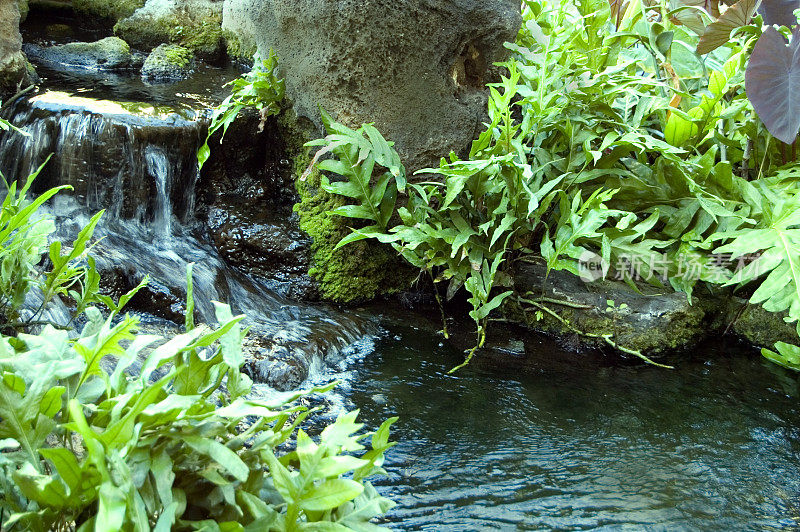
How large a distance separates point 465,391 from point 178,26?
17.1 ft

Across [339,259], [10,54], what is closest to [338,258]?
[339,259]

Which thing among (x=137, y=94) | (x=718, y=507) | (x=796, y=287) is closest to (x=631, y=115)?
(x=796, y=287)

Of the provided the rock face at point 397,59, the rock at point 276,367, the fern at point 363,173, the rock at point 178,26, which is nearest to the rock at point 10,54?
the rock at point 178,26

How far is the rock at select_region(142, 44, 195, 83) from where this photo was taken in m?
6.17

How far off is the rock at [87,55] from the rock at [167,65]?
24 centimetres

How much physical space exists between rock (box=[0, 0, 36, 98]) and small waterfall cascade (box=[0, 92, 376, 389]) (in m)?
0.41

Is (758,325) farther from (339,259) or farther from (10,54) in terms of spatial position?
(10,54)

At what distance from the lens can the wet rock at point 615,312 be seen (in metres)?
3.90

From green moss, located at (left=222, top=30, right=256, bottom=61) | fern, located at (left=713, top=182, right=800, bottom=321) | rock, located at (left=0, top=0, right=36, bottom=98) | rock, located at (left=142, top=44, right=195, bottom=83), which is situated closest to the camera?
fern, located at (left=713, top=182, right=800, bottom=321)

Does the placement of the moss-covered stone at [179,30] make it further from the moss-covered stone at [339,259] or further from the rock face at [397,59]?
the moss-covered stone at [339,259]

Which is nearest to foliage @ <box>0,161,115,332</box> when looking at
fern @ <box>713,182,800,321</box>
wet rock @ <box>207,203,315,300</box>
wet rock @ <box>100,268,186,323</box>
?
wet rock @ <box>100,268,186,323</box>

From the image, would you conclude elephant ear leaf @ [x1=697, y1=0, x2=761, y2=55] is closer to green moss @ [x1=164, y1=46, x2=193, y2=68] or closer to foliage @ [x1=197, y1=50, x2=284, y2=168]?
foliage @ [x1=197, y1=50, x2=284, y2=168]

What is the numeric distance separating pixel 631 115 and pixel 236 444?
12.7ft

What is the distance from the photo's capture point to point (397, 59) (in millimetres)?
4141
